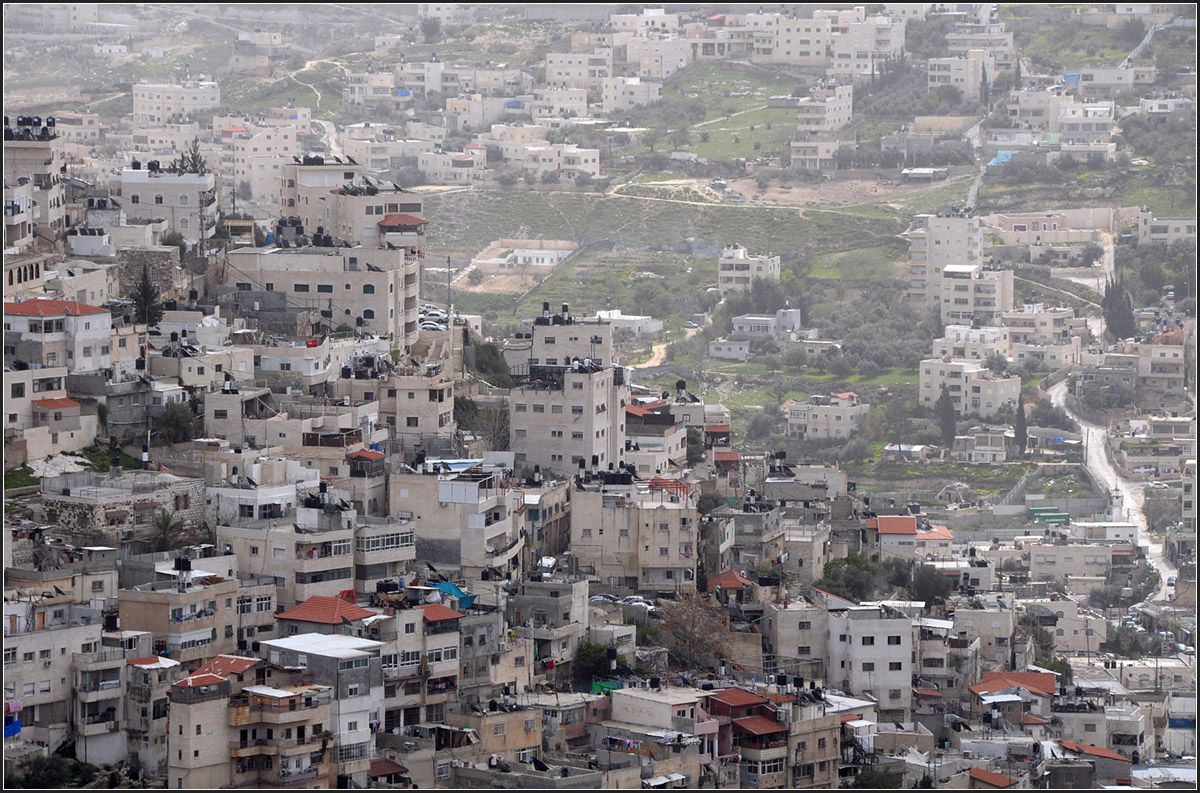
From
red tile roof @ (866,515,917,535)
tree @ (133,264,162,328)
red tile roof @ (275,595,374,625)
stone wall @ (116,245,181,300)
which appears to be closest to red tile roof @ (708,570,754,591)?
red tile roof @ (866,515,917,535)

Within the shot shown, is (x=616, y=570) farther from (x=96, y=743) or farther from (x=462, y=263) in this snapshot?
(x=462, y=263)

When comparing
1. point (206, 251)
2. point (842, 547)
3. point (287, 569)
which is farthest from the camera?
point (206, 251)

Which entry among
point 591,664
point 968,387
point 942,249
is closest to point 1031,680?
point 591,664

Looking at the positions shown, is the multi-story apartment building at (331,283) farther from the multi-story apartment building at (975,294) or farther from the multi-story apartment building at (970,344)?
the multi-story apartment building at (975,294)

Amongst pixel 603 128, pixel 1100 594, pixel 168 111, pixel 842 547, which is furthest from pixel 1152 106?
pixel 842 547

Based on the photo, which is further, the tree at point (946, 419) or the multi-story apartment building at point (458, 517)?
the tree at point (946, 419)

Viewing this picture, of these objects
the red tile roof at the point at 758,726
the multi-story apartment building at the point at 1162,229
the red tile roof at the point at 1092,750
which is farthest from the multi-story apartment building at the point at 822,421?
the red tile roof at the point at 758,726

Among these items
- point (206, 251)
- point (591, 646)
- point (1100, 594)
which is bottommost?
point (1100, 594)
